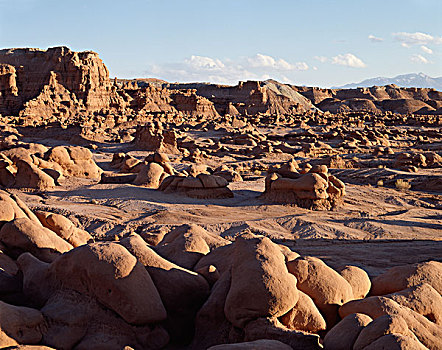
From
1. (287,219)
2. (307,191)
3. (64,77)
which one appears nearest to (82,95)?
(64,77)

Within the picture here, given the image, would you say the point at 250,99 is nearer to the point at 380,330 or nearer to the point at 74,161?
the point at 74,161

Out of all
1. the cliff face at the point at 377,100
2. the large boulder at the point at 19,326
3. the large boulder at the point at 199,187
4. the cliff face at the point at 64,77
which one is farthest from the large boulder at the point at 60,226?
the cliff face at the point at 377,100

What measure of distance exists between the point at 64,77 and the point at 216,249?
146 ft

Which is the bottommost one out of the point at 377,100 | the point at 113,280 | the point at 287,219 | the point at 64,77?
the point at 287,219

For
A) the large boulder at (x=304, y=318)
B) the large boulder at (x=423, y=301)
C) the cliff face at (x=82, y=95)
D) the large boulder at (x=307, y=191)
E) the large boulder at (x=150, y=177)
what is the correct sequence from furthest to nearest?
the cliff face at (x=82, y=95)
the large boulder at (x=150, y=177)
the large boulder at (x=307, y=191)
the large boulder at (x=423, y=301)
the large boulder at (x=304, y=318)

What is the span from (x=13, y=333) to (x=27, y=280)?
0.98 meters

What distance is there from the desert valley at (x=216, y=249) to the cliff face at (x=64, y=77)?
18.6 meters

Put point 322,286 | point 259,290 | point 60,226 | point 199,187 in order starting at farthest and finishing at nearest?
1. point 199,187
2. point 60,226
3. point 322,286
4. point 259,290

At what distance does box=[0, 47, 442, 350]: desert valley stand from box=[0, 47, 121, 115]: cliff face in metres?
18.6

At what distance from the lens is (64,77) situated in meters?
45.5

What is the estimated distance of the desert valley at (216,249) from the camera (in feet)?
12.1

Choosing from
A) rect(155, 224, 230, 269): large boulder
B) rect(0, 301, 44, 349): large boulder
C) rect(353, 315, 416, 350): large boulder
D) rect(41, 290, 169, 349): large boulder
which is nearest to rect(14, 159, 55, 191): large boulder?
rect(155, 224, 230, 269): large boulder

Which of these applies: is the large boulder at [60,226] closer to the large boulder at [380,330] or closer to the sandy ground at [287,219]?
the sandy ground at [287,219]

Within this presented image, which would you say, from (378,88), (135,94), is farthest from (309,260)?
(378,88)
